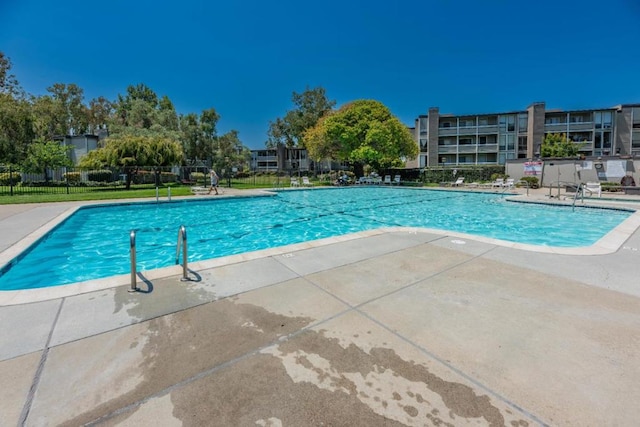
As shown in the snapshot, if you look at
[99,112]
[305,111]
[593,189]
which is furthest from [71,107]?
[593,189]

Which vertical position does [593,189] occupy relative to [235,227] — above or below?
above

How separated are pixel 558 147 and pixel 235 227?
139 ft

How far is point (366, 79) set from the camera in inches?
1463

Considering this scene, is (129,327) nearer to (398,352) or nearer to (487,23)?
(398,352)

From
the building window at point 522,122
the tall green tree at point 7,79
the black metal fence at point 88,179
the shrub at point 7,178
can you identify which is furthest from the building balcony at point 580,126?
the tall green tree at point 7,79

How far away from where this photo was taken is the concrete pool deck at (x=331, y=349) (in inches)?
75.4

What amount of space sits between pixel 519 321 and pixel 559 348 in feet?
1.60

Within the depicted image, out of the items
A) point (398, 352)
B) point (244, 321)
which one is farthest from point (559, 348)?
point (244, 321)

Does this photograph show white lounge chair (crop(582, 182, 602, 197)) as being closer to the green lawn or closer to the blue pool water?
the blue pool water

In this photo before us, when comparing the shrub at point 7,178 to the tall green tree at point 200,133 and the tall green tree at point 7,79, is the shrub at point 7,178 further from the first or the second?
the tall green tree at point 200,133

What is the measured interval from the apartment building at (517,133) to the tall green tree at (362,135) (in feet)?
58.8

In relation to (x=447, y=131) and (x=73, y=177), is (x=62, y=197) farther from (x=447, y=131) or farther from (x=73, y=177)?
(x=447, y=131)

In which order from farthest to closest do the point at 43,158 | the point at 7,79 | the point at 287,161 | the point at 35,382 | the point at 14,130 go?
the point at 287,161 → the point at 7,79 → the point at 14,130 → the point at 43,158 → the point at 35,382

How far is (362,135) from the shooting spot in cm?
3091
